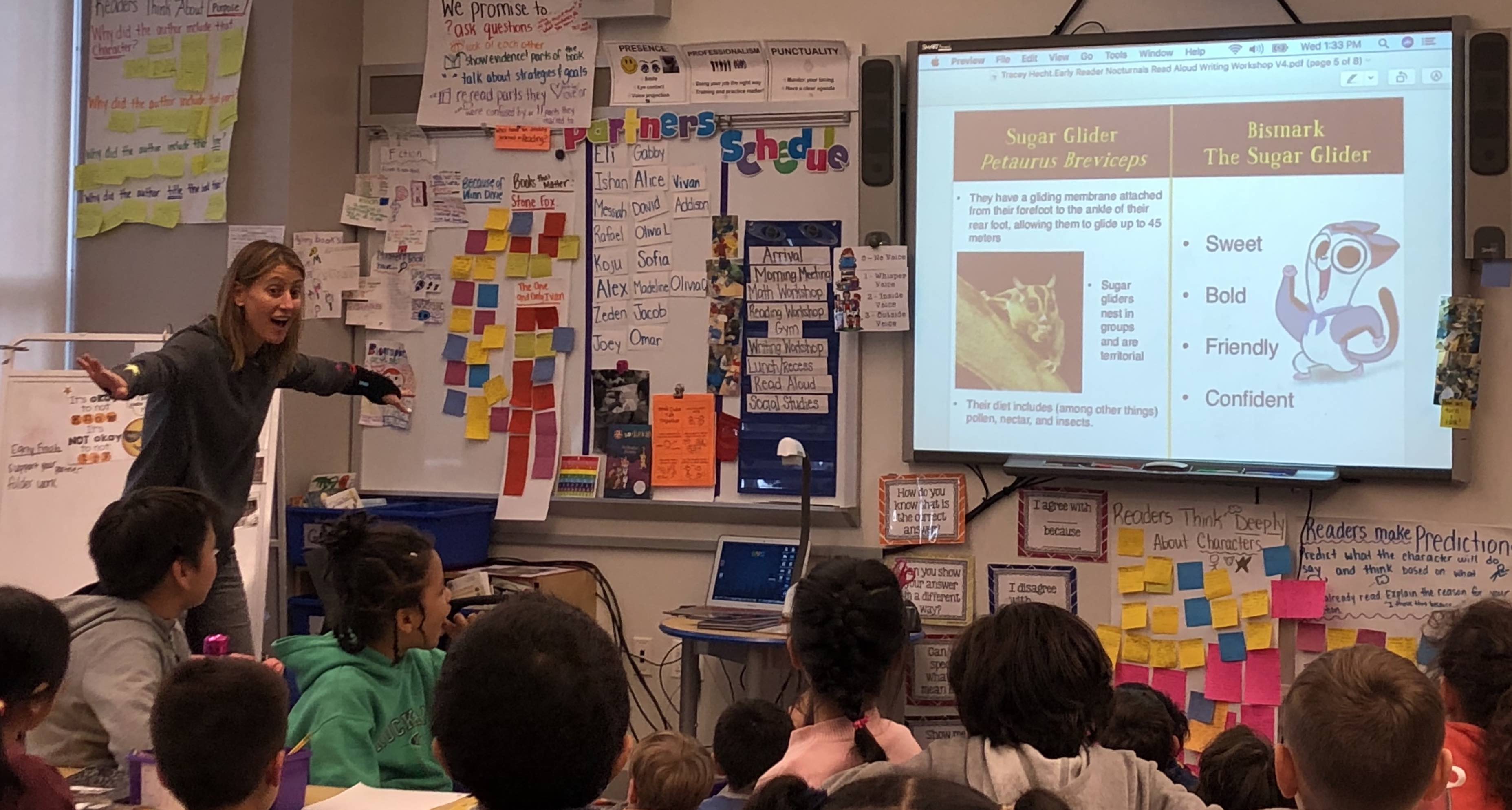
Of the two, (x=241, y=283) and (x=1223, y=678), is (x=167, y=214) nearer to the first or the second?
(x=241, y=283)

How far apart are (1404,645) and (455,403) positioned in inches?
114

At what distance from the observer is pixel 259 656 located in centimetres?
341

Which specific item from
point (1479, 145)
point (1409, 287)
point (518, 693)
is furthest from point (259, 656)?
point (1479, 145)

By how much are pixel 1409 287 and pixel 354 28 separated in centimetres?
335

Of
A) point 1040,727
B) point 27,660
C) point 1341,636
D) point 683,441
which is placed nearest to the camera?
point 1040,727

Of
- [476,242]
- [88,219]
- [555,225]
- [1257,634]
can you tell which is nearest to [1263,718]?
[1257,634]

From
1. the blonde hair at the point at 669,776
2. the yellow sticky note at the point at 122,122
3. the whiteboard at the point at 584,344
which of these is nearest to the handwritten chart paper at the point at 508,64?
the whiteboard at the point at 584,344

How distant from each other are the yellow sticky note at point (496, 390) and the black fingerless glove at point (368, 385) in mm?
766

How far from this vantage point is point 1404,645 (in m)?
3.50

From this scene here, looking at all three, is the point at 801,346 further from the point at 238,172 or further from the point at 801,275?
the point at 238,172

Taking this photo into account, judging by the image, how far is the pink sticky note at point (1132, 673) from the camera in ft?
12.2

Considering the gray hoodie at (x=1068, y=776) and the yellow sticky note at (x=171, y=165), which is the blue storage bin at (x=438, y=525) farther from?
the gray hoodie at (x=1068, y=776)

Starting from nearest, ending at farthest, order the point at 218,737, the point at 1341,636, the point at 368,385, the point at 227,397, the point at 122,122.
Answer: the point at 218,737, the point at 227,397, the point at 368,385, the point at 1341,636, the point at 122,122

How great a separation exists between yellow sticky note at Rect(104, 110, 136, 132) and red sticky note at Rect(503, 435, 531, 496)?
1601 mm
